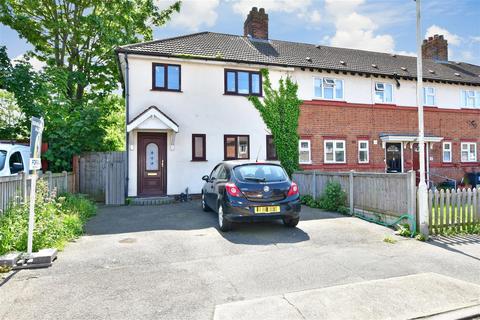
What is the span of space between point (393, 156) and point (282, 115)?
750 centimetres

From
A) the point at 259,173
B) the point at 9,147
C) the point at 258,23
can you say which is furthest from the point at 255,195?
the point at 258,23

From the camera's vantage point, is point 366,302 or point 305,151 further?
point 305,151

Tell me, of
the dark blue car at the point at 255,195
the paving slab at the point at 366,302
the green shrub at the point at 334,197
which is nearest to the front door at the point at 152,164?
the dark blue car at the point at 255,195

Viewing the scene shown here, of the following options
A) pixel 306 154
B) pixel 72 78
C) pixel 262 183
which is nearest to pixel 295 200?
pixel 262 183

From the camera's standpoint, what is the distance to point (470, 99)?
790 inches

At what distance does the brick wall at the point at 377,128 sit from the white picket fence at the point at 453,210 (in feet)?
27.8

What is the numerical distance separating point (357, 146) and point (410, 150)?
372 centimetres

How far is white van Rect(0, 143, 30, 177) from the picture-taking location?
29.6 feet

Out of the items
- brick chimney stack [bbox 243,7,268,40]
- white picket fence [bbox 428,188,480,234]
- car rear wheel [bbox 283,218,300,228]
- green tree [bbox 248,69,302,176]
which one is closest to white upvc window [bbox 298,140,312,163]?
green tree [bbox 248,69,302,176]

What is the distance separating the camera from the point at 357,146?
16656 millimetres

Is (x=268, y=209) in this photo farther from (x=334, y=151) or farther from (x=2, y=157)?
(x=334, y=151)

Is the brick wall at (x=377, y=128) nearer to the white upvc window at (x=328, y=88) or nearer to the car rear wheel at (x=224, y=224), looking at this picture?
the white upvc window at (x=328, y=88)

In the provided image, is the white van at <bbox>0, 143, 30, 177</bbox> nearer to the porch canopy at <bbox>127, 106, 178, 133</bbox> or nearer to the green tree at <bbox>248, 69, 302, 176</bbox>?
the porch canopy at <bbox>127, 106, 178, 133</bbox>

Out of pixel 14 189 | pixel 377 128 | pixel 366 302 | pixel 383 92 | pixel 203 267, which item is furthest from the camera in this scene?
pixel 383 92
